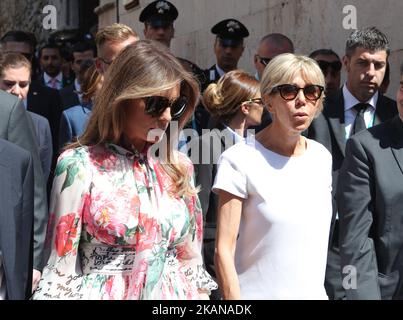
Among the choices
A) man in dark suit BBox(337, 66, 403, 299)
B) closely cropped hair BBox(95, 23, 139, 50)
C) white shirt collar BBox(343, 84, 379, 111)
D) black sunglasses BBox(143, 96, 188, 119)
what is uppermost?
closely cropped hair BBox(95, 23, 139, 50)

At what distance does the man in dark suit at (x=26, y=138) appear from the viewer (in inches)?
197

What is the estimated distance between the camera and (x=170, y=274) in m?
3.75

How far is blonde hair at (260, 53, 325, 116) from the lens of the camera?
4480mm

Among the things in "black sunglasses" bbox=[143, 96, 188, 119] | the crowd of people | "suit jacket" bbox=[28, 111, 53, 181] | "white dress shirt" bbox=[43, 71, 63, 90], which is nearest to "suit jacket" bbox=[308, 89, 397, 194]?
the crowd of people

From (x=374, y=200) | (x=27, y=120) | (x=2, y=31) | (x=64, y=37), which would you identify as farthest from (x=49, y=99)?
(x=2, y=31)

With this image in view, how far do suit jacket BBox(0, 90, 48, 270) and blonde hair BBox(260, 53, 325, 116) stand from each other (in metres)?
1.23

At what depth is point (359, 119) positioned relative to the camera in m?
6.02

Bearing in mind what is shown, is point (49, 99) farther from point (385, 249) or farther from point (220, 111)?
point (385, 249)

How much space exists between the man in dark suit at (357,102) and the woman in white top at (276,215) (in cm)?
146

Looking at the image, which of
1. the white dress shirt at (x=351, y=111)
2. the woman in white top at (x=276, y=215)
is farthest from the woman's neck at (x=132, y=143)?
the white dress shirt at (x=351, y=111)

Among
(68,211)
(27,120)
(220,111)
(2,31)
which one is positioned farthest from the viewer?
(2,31)

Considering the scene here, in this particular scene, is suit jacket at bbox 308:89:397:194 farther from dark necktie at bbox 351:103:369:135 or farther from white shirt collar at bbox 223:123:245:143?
white shirt collar at bbox 223:123:245:143

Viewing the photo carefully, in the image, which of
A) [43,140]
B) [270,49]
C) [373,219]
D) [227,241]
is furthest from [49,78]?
[227,241]

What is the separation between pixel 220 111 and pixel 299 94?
1569 mm
